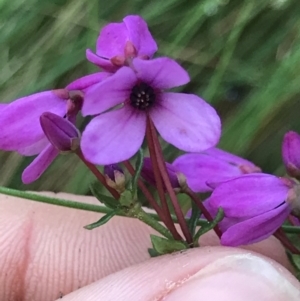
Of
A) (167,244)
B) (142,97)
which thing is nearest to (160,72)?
(142,97)

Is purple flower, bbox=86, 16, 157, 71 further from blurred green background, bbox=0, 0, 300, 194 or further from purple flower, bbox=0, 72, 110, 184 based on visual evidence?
blurred green background, bbox=0, 0, 300, 194

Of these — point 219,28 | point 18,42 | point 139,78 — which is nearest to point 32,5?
point 18,42

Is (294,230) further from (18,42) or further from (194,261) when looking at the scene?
(18,42)

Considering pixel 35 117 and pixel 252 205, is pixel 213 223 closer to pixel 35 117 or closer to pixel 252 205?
pixel 252 205

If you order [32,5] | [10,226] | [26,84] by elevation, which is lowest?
[10,226]

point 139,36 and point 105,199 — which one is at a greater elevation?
point 139,36

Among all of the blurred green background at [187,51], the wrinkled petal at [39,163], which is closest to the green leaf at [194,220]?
the wrinkled petal at [39,163]

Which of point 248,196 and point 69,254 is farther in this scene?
point 69,254
